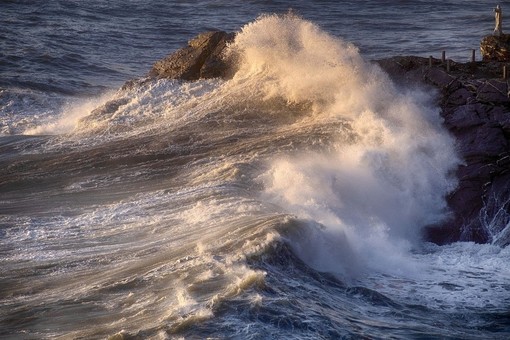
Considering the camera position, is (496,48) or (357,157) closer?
(357,157)

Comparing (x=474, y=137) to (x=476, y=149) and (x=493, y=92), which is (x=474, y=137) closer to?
(x=476, y=149)

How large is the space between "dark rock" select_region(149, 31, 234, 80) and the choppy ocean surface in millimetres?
Result: 393

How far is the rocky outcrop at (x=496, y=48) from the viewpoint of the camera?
17453mm

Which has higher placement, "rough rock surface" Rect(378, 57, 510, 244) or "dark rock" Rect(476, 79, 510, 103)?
"dark rock" Rect(476, 79, 510, 103)

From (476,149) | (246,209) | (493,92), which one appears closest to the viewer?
(246,209)

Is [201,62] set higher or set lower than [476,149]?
higher

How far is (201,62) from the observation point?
61.4ft

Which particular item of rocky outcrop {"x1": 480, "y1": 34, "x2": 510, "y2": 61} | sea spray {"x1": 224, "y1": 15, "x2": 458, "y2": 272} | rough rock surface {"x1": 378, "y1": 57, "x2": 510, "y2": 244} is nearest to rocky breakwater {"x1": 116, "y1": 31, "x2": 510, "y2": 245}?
rough rock surface {"x1": 378, "y1": 57, "x2": 510, "y2": 244}

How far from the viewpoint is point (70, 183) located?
1395cm

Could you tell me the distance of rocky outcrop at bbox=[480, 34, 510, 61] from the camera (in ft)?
57.3

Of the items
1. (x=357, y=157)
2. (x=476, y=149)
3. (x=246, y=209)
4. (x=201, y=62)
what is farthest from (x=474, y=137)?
(x=201, y=62)

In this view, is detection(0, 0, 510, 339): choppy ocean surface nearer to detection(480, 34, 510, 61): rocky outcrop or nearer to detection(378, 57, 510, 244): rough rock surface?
detection(378, 57, 510, 244): rough rock surface

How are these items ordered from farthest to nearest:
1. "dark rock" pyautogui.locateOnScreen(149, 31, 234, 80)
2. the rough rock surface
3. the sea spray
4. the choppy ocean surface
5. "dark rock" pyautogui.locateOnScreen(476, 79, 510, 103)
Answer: "dark rock" pyautogui.locateOnScreen(149, 31, 234, 80) < "dark rock" pyautogui.locateOnScreen(476, 79, 510, 103) < the rough rock surface < the sea spray < the choppy ocean surface

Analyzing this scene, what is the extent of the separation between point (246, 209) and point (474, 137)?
4039 mm
